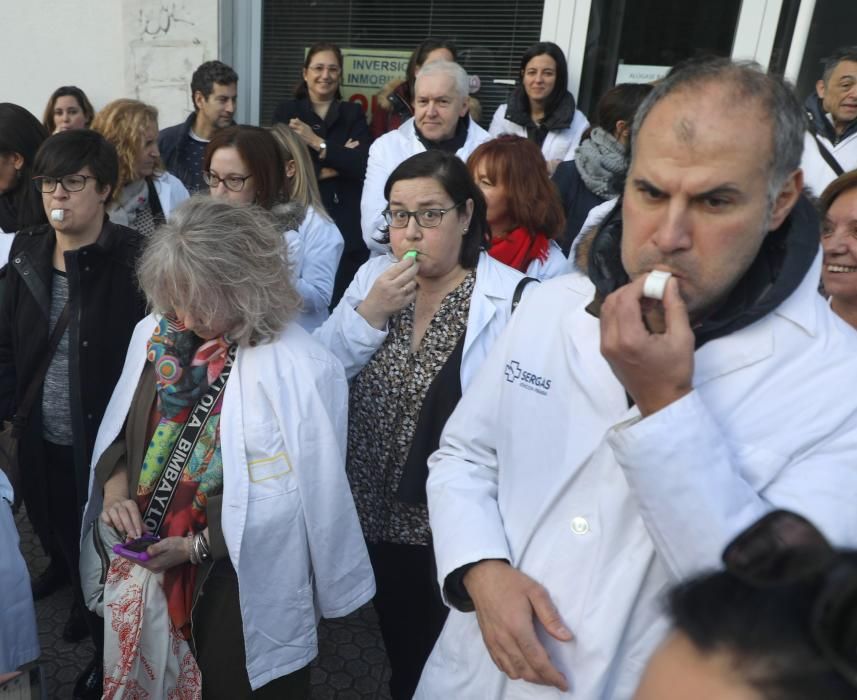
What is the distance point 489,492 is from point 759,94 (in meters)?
0.87

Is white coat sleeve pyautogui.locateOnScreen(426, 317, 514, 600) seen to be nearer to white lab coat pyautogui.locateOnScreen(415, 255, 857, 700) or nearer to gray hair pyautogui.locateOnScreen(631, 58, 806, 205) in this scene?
white lab coat pyautogui.locateOnScreen(415, 255, 857, 700)

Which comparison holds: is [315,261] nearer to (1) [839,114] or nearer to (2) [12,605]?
(2) [12,605]

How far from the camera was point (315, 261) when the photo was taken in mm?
3193

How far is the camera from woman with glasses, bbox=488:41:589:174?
462 centimetres

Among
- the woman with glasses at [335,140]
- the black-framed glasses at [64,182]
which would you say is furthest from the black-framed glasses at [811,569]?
the woman with glasses at [335,140]

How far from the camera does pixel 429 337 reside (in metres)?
2.31

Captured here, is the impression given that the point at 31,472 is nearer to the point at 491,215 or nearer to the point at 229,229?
the point at 229,229

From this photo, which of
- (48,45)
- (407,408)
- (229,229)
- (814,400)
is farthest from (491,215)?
(48,45)

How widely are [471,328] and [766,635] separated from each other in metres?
1.69

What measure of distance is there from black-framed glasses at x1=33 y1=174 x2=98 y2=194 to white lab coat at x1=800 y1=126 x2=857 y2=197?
10.5 ft

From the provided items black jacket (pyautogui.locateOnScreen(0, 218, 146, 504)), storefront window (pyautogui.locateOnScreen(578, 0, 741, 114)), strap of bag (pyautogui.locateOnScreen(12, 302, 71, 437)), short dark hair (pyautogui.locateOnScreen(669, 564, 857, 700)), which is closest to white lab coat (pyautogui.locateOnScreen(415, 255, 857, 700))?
short dark hair (pyautogui.locateOnScreen(669, 564, 857, 700))

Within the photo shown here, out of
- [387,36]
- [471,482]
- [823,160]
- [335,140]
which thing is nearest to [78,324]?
[471,482]

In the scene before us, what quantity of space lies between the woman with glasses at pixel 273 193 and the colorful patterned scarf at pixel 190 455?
3.37ft

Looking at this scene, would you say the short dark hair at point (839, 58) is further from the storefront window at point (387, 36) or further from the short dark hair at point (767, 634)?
the short dark hair at point (767, 634)
